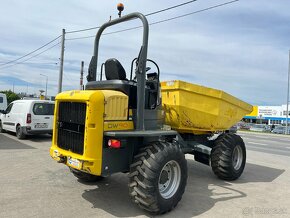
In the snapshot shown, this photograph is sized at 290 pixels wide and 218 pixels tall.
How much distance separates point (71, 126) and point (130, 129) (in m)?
1.03

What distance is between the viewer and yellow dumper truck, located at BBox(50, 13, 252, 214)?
16.3ft

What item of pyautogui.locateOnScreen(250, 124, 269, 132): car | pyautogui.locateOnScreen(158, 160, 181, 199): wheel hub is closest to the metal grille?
pyautogui.locateOnScreen(158, 160, 181, 199): wheel hub

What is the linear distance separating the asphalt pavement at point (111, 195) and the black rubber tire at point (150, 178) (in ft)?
0.79

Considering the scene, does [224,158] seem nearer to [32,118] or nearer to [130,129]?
[130,129]

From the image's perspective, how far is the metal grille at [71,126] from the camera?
5262 mm

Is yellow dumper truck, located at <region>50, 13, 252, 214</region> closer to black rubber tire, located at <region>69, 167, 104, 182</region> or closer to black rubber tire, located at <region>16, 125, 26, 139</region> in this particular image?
black rubber tire, located at <region>69, 167, 104, 182</region>

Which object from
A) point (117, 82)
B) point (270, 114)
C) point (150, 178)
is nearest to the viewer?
point (150, 178)

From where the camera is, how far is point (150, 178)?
497cm

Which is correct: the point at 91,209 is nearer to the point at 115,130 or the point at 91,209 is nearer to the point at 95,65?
the point at 115,130

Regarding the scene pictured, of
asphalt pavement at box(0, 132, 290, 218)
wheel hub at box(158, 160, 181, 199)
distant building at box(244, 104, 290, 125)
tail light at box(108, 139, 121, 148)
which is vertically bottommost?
asphalt pavement at box(0, 132, 290, 218)

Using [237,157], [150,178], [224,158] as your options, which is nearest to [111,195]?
[150,178]

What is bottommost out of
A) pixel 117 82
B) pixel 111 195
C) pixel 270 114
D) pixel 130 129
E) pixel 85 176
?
pixel 111 195

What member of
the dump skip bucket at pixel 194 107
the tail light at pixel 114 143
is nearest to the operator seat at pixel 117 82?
the tail light at pixel 114 143

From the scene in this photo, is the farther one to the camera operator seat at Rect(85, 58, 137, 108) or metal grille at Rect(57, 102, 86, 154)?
operator seat at Rect(85, 58, 137, 108)
